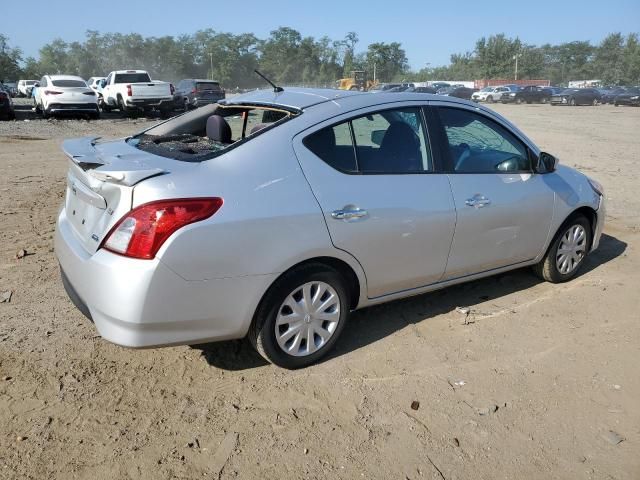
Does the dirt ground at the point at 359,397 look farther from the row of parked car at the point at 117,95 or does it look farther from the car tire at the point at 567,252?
the row of parked car at the point at 117,95

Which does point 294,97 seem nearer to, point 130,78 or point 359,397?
point 359,397

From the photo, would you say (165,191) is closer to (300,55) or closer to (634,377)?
(634,377)

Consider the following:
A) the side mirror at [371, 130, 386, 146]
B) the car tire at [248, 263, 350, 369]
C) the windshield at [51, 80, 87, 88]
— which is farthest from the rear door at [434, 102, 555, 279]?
the windshield at [51, 80, 87, 88]

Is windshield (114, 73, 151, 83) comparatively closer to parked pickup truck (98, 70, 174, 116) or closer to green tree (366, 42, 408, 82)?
parked pickup truck (98, 70, 174, 116)

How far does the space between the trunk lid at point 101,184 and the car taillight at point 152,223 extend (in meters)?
0.08

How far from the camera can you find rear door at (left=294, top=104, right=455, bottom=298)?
317 centimetres

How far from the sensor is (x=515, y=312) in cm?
418

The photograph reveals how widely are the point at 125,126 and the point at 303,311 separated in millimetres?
17934

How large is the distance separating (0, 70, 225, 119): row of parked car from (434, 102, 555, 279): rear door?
17.9 metres

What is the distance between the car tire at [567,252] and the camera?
4.61 m

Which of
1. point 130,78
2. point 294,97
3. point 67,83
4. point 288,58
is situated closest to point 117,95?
point 130,78

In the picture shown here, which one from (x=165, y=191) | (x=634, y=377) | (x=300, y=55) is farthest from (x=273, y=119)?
(x=300, y=55)

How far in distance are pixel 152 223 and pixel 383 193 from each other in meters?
1.42

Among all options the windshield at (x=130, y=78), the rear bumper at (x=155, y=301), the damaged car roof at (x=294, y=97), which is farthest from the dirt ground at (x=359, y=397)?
the windshield at (x=130, y=78)
